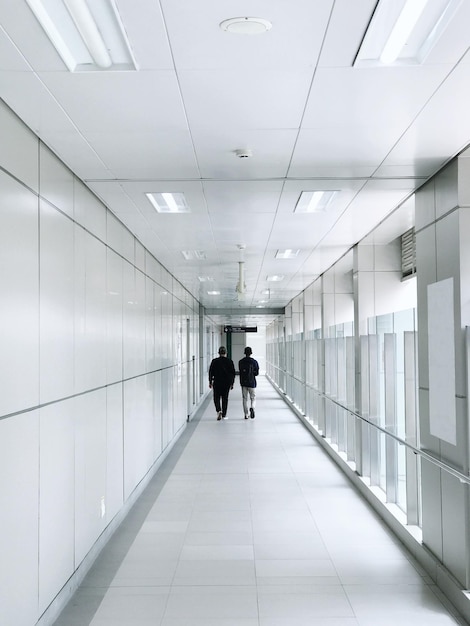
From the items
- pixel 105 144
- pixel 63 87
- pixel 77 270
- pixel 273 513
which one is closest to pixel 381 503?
pixel 273 513

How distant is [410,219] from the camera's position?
645 centimetres

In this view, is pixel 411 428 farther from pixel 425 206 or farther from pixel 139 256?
pixel 139 256

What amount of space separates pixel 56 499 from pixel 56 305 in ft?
4.08

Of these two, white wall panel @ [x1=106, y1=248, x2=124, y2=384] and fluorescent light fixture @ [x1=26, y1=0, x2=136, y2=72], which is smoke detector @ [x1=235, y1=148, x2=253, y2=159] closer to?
fluorescent light fixture @ [x1=26, y1=0, x2=136, y2=72]

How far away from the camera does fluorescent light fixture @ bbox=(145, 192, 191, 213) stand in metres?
5.64

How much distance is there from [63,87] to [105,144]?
0.92 metres

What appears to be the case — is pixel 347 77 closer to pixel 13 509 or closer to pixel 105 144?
pixel 105 144

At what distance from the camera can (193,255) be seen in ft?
30.2

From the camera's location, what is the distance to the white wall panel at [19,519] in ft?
10.5

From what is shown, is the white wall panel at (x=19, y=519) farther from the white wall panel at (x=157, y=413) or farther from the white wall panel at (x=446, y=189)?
the white wall panel at (x=157, y=413)

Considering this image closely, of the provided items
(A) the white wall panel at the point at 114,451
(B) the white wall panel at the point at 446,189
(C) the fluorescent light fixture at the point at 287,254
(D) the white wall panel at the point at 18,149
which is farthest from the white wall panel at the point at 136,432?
(B) the white wall panel at the point at 446,189

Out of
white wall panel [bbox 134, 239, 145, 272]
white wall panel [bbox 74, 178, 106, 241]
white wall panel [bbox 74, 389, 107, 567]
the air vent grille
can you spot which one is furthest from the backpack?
white wall panel [bbox 74, 178, 106, 241]

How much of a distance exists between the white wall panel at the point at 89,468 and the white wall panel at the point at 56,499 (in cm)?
15

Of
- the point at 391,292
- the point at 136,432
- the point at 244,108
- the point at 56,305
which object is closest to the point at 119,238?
the point at 136,432
